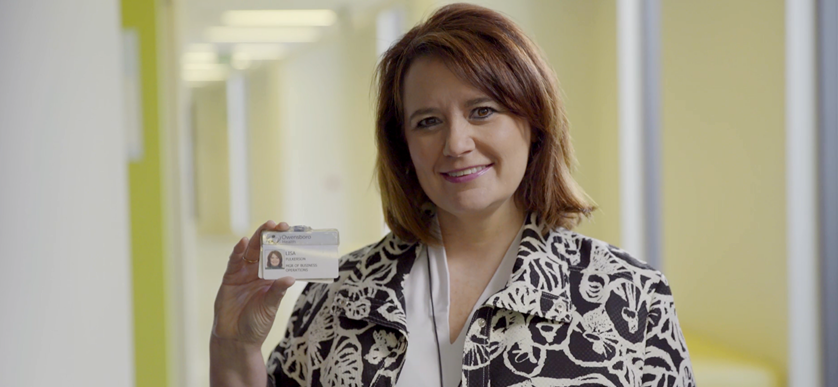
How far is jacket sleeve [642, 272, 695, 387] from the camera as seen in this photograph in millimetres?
1337

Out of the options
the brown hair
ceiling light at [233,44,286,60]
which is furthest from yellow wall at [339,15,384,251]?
the brown hair

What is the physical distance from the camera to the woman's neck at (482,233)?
5.05 feet

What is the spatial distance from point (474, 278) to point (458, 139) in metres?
0.29

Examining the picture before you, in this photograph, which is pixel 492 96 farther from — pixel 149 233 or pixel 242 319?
pixel 149 233

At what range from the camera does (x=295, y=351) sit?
153 cm

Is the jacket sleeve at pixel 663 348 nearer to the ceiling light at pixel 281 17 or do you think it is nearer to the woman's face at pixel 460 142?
the woman's face at pixel 460 142

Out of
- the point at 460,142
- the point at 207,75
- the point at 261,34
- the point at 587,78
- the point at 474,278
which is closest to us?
the point at 460,142

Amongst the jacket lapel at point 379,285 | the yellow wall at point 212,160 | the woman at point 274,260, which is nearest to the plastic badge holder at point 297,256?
the woman at point 274,260

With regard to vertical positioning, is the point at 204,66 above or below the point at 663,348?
above

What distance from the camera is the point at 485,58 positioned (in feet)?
4.65

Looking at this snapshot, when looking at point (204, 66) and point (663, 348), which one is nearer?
point (663, 348)

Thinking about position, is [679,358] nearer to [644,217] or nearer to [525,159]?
[525,159]

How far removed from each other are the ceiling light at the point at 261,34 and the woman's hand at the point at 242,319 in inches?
300

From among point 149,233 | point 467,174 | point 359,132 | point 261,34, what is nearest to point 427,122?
point 467,174
